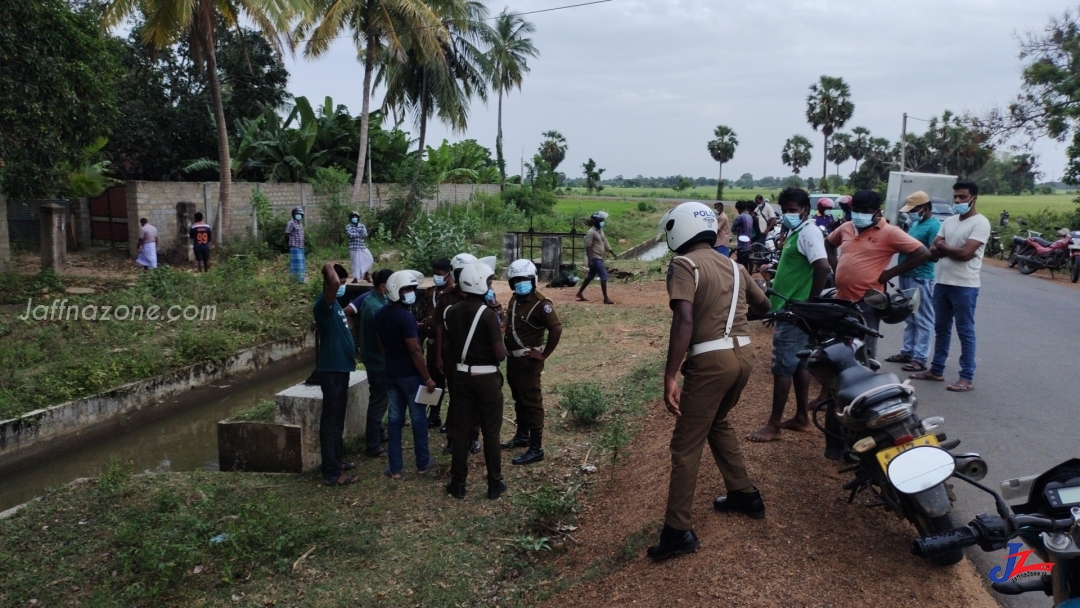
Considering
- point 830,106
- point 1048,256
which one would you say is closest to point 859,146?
point 830,106

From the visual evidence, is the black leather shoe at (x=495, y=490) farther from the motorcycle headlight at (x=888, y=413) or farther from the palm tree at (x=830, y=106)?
the palm tree at (x=830, y=106)

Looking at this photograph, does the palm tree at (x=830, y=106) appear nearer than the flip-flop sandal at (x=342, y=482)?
No

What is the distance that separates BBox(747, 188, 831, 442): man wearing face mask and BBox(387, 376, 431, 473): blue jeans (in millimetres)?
2545

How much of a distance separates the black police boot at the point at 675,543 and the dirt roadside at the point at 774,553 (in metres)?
0.05

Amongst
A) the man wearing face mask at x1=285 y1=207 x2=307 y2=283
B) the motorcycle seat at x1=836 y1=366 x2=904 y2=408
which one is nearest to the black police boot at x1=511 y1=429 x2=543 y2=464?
the motorcycle seat at x1=836 y1=366 x2=904 y2=408

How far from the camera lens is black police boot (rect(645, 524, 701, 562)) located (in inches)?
147

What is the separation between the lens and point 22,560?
197 inches

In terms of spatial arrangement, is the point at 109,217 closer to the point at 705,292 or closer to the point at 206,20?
the point at 206,20

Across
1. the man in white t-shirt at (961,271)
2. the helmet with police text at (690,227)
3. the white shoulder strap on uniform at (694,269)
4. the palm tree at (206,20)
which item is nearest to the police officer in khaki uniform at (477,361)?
the helmet with police text at (690,227)

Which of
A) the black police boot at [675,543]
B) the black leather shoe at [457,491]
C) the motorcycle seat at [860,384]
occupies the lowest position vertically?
the black leather shoe at [457,491]

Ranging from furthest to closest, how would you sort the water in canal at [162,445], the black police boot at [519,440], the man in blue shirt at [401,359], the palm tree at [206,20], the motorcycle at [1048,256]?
the motorcycle at [1048,256] < the palm tree at [206,20] < the water in canal at [162,445] < the black police boot at [519,440] < the man in blue shirt at [401,359]

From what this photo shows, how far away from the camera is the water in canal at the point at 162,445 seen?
7684 millimetres

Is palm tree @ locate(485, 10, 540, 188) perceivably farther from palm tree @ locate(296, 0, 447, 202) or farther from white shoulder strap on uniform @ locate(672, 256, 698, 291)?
white shoulder strap on uniform @ locate(672, 256, 698, 291)

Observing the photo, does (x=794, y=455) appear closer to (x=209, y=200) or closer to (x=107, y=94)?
(x=107, y=94)
